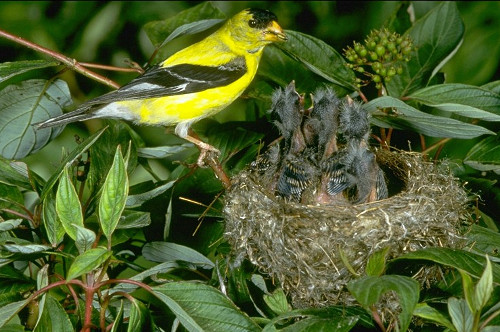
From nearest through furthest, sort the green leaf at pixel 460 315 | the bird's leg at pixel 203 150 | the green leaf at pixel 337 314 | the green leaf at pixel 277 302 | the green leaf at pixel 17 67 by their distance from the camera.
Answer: the green leaf at pixel 460 315, the green leaf at pixel 337 314, the green leaf at pixel 277 302, the green leaf at pixel 17 67, the bird's leg at pixel 203 150

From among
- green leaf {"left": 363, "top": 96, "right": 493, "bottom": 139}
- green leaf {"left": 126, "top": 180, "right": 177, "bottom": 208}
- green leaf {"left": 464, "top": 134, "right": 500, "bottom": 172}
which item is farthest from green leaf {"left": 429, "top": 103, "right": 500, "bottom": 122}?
green leaf {"left": 126, "top": 180, "right": 177, "bottom": 208}

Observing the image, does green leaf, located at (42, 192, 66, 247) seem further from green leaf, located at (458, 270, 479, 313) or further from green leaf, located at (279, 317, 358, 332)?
green leaf, located at (458, 270, 479, 313)

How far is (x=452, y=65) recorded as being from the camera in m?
3.55

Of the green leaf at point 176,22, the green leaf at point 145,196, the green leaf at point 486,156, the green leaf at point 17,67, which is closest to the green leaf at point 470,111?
the green leaf at point 486,156

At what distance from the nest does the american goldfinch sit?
0.40 meters

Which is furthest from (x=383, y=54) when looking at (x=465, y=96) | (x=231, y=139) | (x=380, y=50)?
(x=231, y=139)

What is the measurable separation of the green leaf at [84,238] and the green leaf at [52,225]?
178 mm

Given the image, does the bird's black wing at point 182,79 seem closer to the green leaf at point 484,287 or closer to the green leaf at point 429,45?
the green leaf at point 429,45

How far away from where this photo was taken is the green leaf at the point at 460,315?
1.53 meters

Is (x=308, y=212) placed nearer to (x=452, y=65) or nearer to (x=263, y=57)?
(x=263, y=57)

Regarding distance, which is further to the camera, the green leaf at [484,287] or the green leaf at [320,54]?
the green leaf at [320,54]

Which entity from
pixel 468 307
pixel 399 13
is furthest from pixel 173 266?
pixel 399 13

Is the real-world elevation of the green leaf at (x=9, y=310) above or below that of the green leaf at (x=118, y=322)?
above

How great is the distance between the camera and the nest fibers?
222cm
